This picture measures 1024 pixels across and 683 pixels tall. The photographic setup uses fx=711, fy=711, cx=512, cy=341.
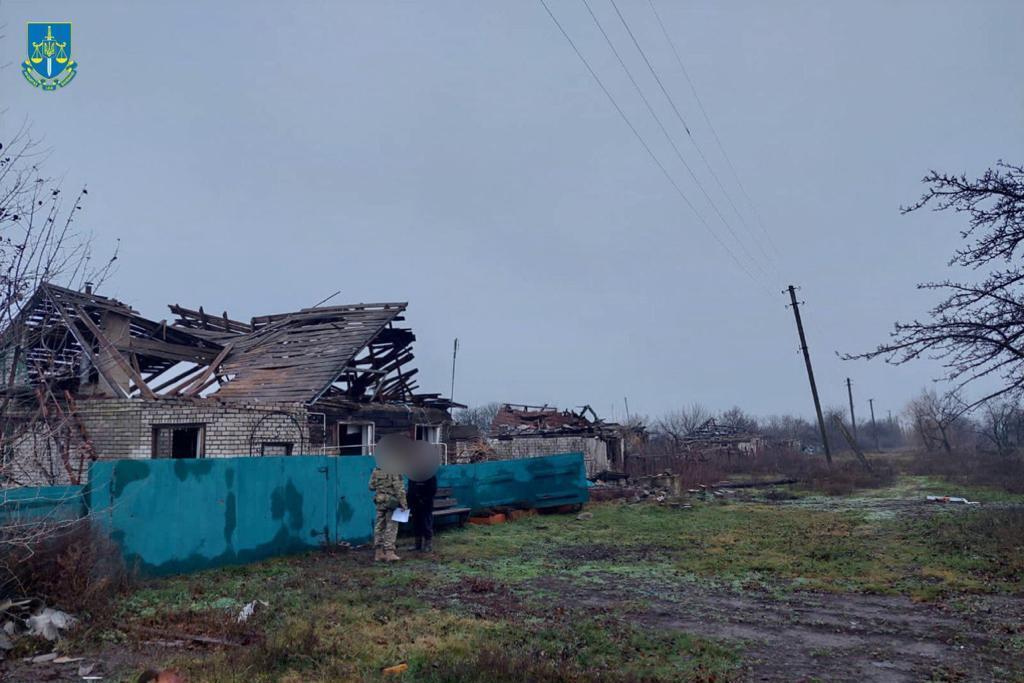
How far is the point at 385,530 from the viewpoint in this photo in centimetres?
1184

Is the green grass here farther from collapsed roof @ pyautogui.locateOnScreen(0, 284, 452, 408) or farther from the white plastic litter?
collapsed roof @ pyautogui.locateOnScreen(0, 284, 452, 408)

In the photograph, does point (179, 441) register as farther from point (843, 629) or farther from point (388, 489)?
point (843, 629)

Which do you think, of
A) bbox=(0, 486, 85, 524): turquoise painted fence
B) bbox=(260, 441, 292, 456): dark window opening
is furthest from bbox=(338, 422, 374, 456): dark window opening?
bbox=(0, 486, 85, 524): turquoise painted fence

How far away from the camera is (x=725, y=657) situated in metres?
6.27

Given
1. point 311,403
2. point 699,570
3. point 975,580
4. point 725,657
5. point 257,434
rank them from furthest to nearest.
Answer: point 311,403 < point 257,434 < point 699,570 < point 975,580 < point 725,657

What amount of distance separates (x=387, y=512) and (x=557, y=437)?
1777 centimetres

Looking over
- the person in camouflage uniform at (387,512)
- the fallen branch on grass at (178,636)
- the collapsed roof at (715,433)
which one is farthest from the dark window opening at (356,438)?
the collapsed roof at (715,433)

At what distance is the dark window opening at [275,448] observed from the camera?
16.2 metres

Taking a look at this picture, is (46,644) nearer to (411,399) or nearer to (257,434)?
(257,434)

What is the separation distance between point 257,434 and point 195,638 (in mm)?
9813

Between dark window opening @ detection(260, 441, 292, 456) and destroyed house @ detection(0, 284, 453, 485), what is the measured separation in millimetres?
24

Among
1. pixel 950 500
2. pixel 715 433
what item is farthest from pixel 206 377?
pixel 715 433

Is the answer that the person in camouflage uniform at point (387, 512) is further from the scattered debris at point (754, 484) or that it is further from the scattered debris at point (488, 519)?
the scattered debris at point (754, 484)

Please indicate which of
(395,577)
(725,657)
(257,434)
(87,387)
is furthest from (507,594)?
(87,387)
